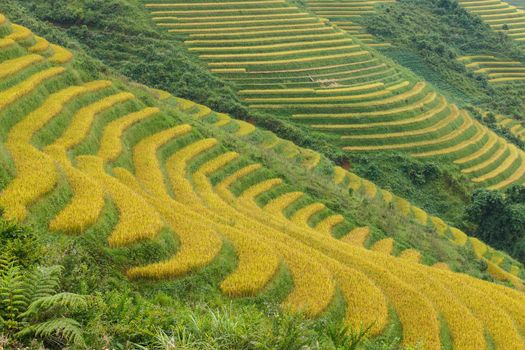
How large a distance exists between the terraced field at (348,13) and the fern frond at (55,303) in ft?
175

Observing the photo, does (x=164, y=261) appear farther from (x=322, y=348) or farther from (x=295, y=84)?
(x=295, y=84)

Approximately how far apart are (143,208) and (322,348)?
19.3ft

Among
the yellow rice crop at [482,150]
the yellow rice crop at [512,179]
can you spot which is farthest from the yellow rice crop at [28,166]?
the yellow rice crop at [512,179]

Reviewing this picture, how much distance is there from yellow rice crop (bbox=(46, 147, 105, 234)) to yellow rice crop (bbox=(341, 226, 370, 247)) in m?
9.92

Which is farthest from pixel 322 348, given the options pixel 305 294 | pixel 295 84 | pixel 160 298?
pixel 295 84

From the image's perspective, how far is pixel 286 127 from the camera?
3522 centimetres

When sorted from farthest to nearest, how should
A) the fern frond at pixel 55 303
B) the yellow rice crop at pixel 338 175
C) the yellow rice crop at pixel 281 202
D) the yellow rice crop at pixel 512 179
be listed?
1. the yellow rice crop at pixel 512 179
2. the yellow rice crop at pixel 338 175
3. the yellow rice crop at pixel 281 202
4. the fern frond at pixel 55 303

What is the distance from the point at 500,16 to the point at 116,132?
7326cm

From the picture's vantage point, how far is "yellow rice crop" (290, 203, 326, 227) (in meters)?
17.9

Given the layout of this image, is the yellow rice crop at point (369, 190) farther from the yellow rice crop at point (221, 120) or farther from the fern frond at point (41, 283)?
the fern frond at point (41, 283)

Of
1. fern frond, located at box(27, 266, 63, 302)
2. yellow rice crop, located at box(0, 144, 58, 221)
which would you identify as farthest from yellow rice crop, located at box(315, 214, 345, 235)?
fern frond, located at box(27, 266, 63, 302)

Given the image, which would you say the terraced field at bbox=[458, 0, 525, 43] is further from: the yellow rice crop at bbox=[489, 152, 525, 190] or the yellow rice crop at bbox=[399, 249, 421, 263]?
the yellow rice crop at bbox=[399, 249, 421, 263]

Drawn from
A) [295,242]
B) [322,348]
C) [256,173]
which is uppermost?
[322,348]

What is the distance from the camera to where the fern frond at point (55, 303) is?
5.14m
